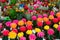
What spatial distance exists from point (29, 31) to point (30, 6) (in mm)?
422

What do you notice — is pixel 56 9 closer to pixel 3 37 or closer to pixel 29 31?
pixel 29 31

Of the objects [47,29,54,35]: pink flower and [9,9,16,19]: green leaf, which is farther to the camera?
[9,9,16,19]: green leaf

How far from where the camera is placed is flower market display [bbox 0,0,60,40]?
43.8 inches

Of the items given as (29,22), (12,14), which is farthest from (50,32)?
(12,14)

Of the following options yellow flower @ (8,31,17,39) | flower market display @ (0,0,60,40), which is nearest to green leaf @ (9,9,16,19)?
flower market display @ (0,0,60,40)

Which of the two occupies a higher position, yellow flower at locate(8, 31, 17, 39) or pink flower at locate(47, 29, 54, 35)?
yellow flower at locate(8, 31, 17, 39)

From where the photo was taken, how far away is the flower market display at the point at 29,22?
1.11 metres

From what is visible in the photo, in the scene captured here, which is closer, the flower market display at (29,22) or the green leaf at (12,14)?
the flower market display at (29,22)

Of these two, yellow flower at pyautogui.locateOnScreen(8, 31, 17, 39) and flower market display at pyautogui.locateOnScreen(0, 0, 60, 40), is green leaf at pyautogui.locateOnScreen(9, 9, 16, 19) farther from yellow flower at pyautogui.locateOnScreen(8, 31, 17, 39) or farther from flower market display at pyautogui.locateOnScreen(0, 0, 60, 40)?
yellow flower at pyautogui.locateOnScreen(8, 31, 17, 39)

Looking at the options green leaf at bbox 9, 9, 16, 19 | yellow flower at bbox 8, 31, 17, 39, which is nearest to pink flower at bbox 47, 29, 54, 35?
yellow flower at bbox 8, 31, 17, 39

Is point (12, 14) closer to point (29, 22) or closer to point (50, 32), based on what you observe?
point (29, 22)

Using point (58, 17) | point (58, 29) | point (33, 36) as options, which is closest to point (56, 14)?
point (58, 17)

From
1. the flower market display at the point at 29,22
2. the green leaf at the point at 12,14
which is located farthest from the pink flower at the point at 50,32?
the green leaf at the point at 12,14

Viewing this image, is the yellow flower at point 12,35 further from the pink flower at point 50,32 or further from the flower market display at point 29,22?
the pink flower at point 50,32
